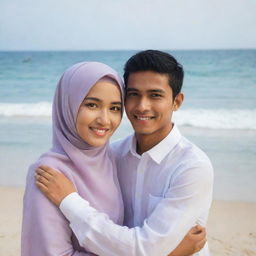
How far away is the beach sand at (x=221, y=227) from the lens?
4.67 metres

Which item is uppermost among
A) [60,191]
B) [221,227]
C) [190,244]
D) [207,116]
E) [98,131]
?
[98,131]

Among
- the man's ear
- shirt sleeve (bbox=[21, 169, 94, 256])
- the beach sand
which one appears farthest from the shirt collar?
the beach sand

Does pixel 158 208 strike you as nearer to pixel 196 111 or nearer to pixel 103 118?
pixel 103 118

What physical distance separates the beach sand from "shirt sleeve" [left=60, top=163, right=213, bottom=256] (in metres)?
2.51

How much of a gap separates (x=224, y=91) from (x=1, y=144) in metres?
8.91

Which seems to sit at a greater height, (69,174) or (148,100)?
(148,100)

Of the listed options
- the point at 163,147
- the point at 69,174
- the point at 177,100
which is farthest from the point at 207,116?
the point at 69,174

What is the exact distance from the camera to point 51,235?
221cm

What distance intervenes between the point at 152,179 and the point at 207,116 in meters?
9.35

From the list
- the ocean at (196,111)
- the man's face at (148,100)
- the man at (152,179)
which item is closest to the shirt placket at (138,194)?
the man at (152,179)

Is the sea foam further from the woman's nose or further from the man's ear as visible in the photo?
the woman's nose

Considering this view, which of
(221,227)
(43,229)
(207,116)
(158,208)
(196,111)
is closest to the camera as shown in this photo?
(43,229)

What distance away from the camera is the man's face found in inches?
99.0

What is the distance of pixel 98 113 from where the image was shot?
234cm
